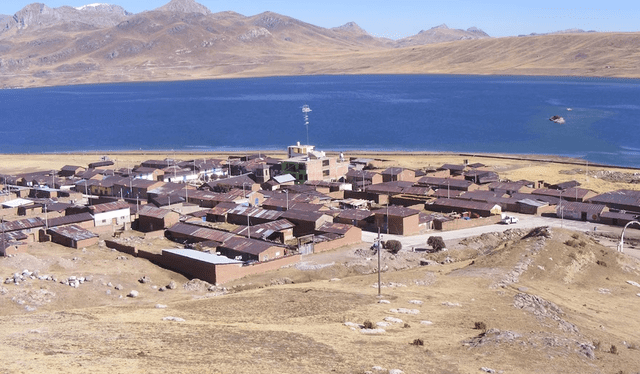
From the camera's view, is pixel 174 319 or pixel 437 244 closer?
pixel 174 319

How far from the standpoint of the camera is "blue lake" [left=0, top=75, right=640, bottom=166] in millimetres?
99312

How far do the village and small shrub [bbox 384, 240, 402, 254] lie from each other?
1448mm

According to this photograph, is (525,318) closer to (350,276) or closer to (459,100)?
(350,276)

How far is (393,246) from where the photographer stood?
38531mm

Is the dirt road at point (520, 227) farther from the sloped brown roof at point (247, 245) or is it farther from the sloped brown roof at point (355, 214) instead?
the sloped brown roof at point (247, 245)

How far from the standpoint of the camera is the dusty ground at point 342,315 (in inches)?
771

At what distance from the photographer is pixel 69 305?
29.0 metres

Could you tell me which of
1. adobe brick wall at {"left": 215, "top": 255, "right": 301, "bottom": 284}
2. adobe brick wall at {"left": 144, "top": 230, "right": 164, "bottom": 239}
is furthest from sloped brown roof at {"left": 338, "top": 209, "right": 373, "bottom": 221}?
adobe brick wall at {"left": 144, "top": 230, "right": 164, "bottom": 239}

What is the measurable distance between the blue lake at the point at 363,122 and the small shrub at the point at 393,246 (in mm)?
49264

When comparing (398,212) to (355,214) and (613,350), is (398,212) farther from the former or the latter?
(613,350)

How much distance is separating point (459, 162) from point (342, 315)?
180ft

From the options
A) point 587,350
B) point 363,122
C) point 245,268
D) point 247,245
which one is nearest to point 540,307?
point 587,350

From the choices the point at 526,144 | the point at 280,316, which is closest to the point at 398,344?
the point at 280,316

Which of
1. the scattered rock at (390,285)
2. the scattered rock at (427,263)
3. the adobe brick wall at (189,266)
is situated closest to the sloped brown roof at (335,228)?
the scattered rock at (427,263)
